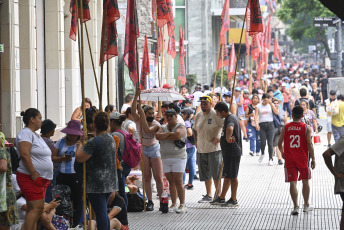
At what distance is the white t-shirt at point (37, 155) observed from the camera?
9789 mm

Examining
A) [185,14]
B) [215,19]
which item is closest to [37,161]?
[185,14]

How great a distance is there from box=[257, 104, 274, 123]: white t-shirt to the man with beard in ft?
A: 20.9

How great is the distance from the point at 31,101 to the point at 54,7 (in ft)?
11.1

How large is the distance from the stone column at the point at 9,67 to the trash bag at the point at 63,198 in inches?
204

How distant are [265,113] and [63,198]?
426 inches

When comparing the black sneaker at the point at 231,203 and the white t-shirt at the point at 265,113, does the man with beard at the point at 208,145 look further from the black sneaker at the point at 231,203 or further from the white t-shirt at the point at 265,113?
the white t-shirt at the point at 265,113

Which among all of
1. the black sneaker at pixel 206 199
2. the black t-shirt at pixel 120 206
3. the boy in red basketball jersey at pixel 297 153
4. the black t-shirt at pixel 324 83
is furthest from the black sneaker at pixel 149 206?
the black t-shirt at pixel 324 83

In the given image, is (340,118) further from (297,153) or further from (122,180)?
(122,180)

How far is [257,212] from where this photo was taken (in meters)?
13.2

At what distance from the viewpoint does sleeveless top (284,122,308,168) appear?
12914 mm

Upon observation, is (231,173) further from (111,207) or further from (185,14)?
(185,14)

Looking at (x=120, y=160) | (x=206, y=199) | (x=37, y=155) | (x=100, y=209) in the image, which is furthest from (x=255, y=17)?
(x=100, y=209)

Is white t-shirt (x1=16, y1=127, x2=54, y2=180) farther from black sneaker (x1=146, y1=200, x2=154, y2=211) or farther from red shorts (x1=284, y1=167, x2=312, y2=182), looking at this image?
red shorts (x1=284, y1=167, x2=312, y2=182)

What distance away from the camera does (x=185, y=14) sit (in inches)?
1863
